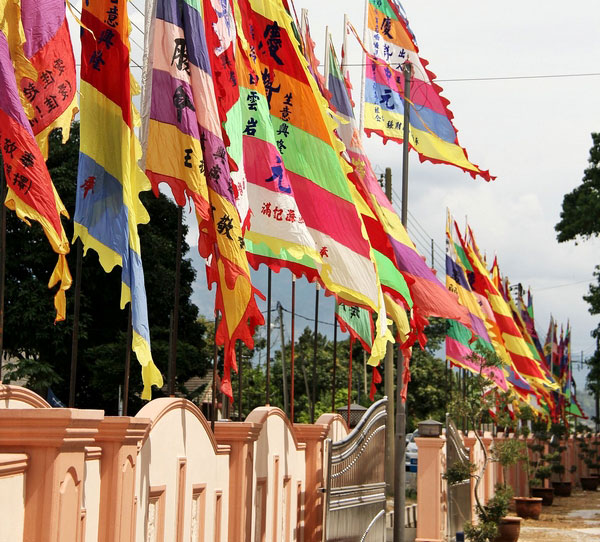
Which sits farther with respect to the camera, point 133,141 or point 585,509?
point 585,509

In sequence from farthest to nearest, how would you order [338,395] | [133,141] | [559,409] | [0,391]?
[338,395]
[559,409]
[133,141]
[0,391]

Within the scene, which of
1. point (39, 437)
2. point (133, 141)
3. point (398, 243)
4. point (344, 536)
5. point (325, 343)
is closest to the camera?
point (39, 437)

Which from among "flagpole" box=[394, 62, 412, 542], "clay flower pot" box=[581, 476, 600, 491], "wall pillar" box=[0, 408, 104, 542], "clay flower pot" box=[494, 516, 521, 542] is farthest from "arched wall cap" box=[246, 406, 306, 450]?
"clay flower pot" box=[581, 476, 600, 491]

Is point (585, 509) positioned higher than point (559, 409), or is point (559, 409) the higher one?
point (559, 409)

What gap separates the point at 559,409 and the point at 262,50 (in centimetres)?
3254

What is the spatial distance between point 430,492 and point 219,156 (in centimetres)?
1028

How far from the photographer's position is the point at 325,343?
5772 cm

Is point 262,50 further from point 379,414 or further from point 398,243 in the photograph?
point 379,414

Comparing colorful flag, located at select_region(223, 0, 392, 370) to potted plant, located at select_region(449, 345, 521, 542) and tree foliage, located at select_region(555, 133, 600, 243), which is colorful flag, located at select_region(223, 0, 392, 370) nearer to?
potted plant, located at select_region(449, 345, 521, 542)

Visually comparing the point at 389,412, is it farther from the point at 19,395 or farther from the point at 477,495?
the point at 19,395

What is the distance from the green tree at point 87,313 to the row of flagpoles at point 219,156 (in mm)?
14569

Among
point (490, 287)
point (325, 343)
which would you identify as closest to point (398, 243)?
point (490, 287)

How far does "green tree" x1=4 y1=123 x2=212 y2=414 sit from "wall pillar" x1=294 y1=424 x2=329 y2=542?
1509 cm

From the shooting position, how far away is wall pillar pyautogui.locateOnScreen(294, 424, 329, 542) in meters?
12.9
